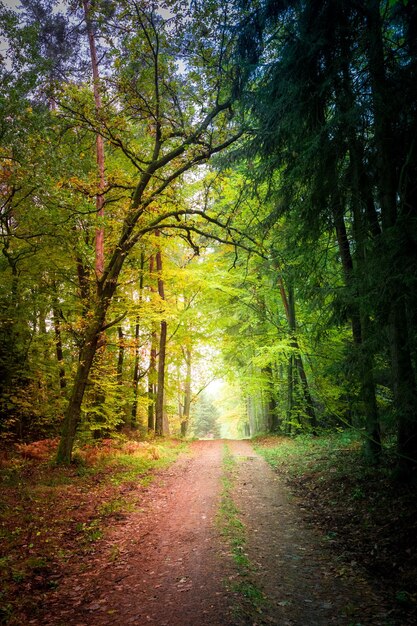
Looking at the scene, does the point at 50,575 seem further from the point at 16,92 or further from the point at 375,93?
the point at 16,92

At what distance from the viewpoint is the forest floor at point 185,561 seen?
356 centimetres

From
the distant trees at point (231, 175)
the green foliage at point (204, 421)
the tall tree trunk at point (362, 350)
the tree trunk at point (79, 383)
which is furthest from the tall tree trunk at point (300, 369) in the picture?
the green foliage at point (204, 421)

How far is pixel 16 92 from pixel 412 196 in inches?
383

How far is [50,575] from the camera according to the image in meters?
4.33

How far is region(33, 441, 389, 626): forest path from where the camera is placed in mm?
3506

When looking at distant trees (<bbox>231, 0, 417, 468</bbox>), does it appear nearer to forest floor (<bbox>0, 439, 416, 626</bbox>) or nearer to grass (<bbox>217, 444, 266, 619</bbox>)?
forest floor (<bbox>0, 439, 416, 626</bbox>)

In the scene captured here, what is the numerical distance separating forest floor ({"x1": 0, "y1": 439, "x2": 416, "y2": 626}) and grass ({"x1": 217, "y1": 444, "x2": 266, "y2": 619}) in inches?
0.7

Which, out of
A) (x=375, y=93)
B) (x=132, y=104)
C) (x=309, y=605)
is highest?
(x=132, y=104)

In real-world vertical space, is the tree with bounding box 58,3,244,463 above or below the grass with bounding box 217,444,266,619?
above

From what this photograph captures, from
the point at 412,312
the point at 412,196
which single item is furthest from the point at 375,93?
the point at 412,312

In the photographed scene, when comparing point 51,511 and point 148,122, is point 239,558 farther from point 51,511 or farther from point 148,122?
point 148,122

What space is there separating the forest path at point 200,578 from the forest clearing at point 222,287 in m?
0.03

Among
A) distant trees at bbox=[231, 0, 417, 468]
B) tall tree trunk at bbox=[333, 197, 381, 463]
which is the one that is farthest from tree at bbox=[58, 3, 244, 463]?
tall tree trunk at bbox=[333, 197, 381, 463]

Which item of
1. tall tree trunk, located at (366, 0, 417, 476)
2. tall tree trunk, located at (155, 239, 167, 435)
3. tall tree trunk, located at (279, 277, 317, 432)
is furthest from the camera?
tall tree trunk, located at (155, 239, 167, 435)
